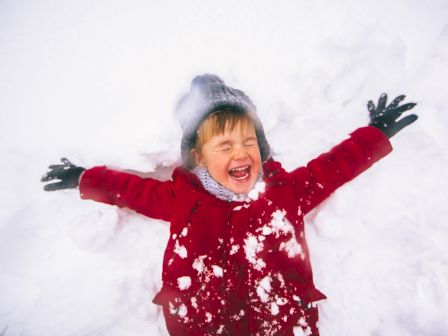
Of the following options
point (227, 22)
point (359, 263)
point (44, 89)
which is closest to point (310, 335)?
point (359, 263)

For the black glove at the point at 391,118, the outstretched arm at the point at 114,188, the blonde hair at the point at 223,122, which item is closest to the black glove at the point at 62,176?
the outstretched arm at the point at 114,188

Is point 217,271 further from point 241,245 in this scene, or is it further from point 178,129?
point 178,129

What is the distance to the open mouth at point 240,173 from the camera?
1.38 meters

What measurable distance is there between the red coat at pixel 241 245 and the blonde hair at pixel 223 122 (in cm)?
26

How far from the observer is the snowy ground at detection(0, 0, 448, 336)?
5.10 feet

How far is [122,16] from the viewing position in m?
1.70

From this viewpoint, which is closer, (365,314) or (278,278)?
(278,278)

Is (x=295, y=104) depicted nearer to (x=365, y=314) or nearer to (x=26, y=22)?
(x=365, y=314)

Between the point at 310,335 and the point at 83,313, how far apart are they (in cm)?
120

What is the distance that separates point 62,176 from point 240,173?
36.6 inches

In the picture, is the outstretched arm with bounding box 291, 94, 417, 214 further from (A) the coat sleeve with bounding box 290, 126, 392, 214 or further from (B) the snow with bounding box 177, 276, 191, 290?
(B) the snow with bounding box 177, 276, 191, 290

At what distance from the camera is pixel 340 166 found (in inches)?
59.2

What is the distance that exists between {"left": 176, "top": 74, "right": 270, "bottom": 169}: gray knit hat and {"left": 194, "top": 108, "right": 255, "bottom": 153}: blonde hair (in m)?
0.02

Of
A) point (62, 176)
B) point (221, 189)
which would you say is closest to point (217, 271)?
point (221, 189)
